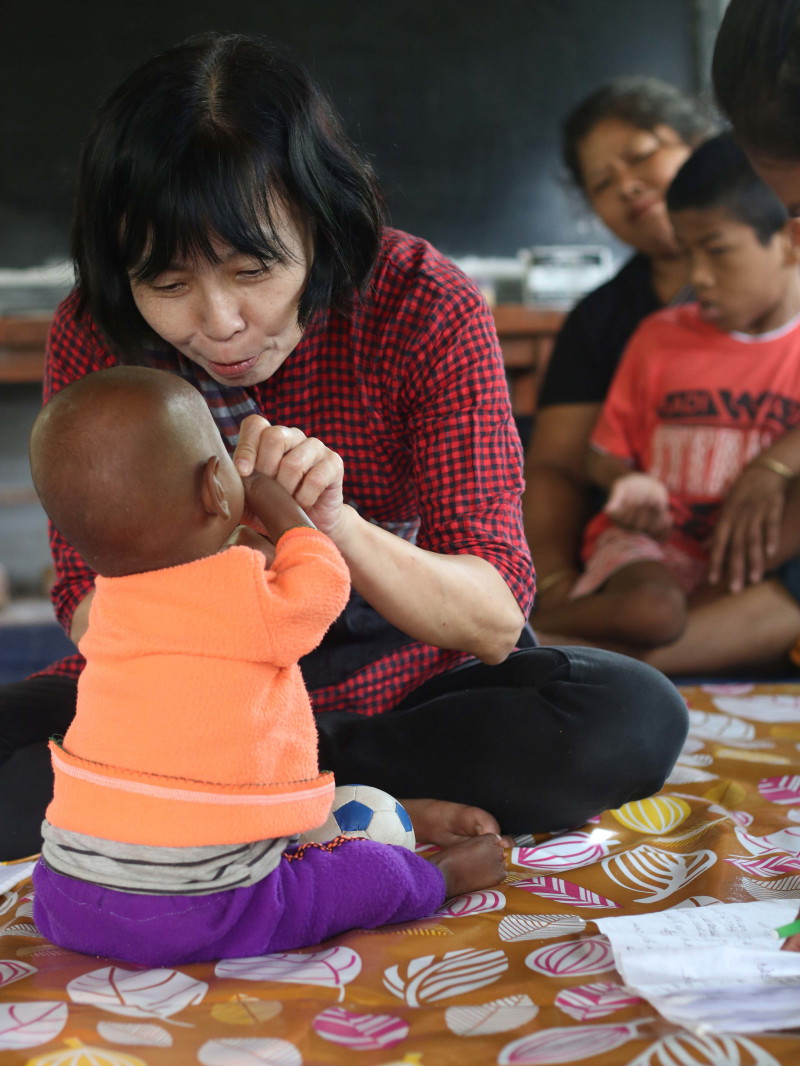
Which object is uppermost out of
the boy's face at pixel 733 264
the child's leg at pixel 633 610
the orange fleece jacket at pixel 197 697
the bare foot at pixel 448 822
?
the boy's face at pixel 733 264

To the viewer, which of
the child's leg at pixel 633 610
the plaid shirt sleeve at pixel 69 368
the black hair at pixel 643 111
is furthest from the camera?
the black hair at pixel 643 111

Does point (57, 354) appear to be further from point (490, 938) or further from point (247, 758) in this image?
point (490, 938)

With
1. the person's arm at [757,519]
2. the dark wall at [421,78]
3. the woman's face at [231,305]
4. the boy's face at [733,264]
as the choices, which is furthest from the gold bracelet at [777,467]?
the dark wall at [421,78]

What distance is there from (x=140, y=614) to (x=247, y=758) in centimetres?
14

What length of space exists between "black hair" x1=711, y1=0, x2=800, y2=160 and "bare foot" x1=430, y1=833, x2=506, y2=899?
864 mm

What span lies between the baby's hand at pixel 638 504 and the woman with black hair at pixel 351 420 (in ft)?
2.59

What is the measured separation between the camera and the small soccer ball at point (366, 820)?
3.39 feet

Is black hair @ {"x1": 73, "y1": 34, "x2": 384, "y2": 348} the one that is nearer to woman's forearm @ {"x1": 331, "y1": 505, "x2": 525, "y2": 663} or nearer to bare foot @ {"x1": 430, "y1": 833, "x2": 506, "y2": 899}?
woman's forearm @ {"x1": 331, "y1": 505, "x2": 525, "y2": 663}

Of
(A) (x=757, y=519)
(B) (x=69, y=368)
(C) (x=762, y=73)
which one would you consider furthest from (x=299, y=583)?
(A) (x=757, y=519)

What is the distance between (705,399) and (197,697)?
1.63 metres

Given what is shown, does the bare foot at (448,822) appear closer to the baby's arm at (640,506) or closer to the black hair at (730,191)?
the baby's arm at (640,506)

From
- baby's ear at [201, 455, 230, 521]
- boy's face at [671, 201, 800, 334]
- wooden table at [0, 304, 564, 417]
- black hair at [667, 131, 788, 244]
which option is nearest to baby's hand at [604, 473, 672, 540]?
boy's face at [671, 201, 800, 334]

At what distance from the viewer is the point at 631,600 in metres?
1.99

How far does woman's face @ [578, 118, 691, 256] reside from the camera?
2461mm
